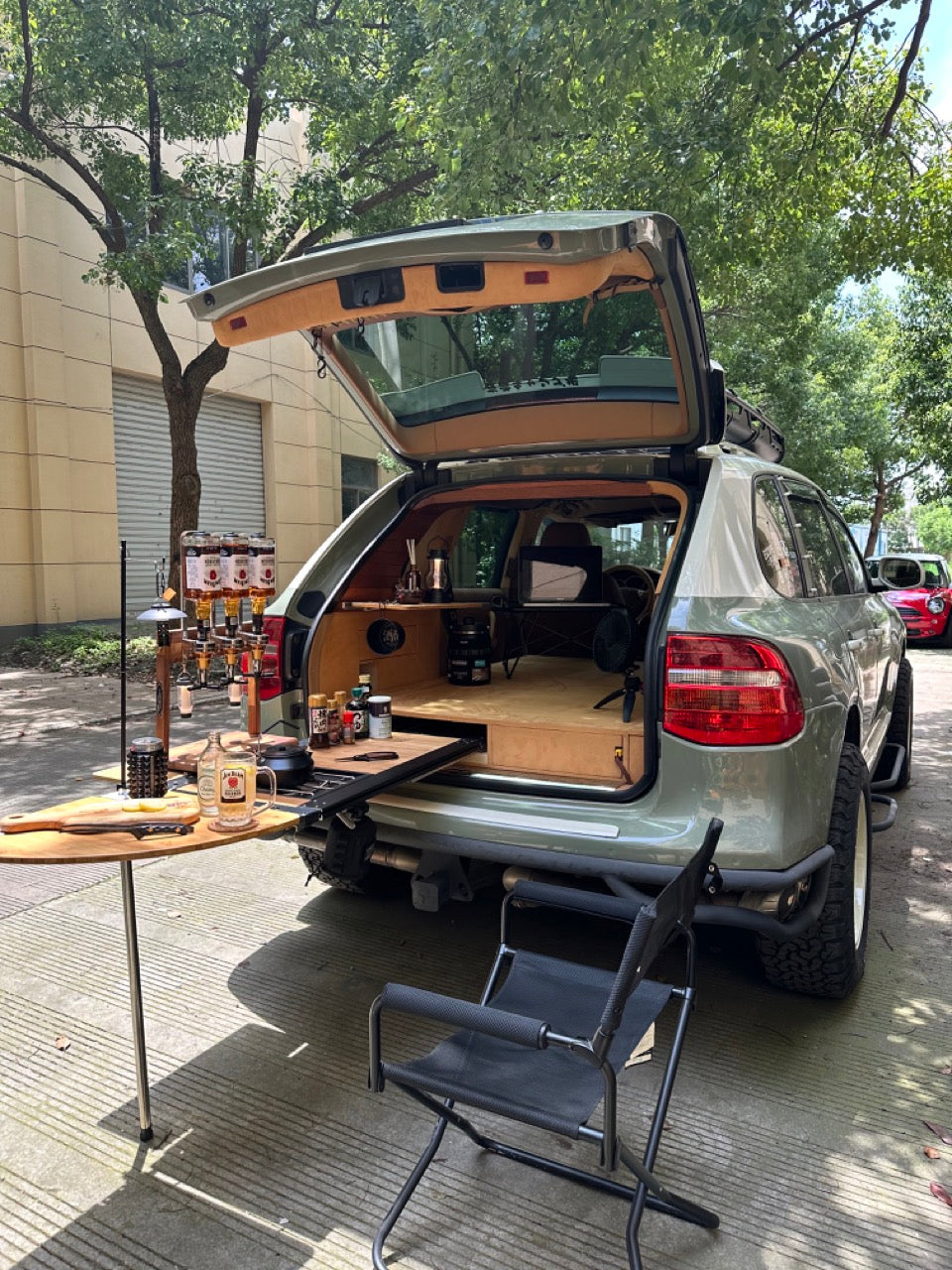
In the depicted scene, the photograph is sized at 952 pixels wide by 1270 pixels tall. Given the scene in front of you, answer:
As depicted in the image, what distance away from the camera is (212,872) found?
4.18 metres

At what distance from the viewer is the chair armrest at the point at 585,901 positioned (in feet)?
7.26

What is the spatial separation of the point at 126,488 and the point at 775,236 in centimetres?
946

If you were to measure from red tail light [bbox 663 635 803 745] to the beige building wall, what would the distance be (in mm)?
8711

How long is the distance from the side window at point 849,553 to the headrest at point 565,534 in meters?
1.23

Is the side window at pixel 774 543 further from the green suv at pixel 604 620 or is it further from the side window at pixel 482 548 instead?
the side window at pixel 482 548

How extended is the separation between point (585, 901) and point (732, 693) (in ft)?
2.29

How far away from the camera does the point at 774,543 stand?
291 centimetres

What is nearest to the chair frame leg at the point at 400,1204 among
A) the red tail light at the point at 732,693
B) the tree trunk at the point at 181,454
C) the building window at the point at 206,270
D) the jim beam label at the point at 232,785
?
the jim beam label at the point at 232,785

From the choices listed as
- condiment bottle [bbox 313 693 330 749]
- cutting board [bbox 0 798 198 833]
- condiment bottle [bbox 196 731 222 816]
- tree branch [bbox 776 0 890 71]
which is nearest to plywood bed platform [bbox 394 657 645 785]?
condiment bottle [bbox 313 693 330 749]

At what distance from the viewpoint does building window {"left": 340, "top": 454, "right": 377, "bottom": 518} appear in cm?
1772

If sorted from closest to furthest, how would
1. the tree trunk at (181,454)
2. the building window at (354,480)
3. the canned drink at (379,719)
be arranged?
the canned drink at (379,719)
the tree trunk at (181,454)
the building window at (354,480)

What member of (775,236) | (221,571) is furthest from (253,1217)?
(775,236)

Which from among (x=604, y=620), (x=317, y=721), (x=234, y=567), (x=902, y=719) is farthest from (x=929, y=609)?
→ (x=234, y=567)

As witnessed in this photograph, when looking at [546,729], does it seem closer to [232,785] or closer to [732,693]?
[732,693]
